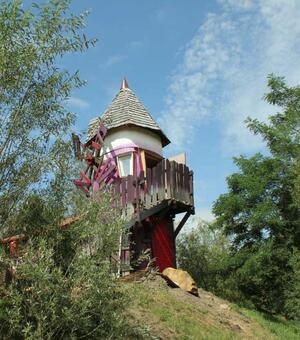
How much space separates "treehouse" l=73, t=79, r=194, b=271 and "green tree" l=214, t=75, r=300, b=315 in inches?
164

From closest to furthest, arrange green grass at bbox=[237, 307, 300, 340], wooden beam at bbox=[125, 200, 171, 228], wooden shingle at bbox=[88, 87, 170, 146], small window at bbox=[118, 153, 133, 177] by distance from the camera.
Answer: green grass at bbox=[237, 307, 300, 340], wooden beam at bbox=[125, 200, 171, 228], small window at bbox=[118, 153, 133, 177], wooden shingle at bbox=[88, 87, 170, 146]

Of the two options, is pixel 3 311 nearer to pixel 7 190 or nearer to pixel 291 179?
pixel 7 190

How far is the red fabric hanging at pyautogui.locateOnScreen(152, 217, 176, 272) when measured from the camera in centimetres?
2102

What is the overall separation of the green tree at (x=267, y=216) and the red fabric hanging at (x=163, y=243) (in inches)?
152

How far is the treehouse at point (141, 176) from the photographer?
1997 cm

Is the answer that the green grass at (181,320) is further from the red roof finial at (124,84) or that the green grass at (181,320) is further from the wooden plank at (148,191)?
the red roof finial at (124,84)

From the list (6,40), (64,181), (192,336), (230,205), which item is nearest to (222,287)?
(230,205)

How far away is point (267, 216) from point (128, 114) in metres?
7.87

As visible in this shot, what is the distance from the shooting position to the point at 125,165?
22.5 meters

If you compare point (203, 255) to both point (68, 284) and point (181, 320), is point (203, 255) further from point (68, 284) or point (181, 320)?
point (68, 284)

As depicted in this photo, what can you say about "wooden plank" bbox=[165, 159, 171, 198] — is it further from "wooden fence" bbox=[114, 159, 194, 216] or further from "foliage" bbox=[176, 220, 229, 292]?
"foliage" bbox=[176, 220, 229, 292]

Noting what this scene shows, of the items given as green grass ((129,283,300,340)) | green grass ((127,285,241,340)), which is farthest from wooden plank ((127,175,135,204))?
green grass ((127,285,241,340))

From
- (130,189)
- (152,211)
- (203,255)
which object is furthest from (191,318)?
(203,255)

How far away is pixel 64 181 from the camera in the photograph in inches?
428
